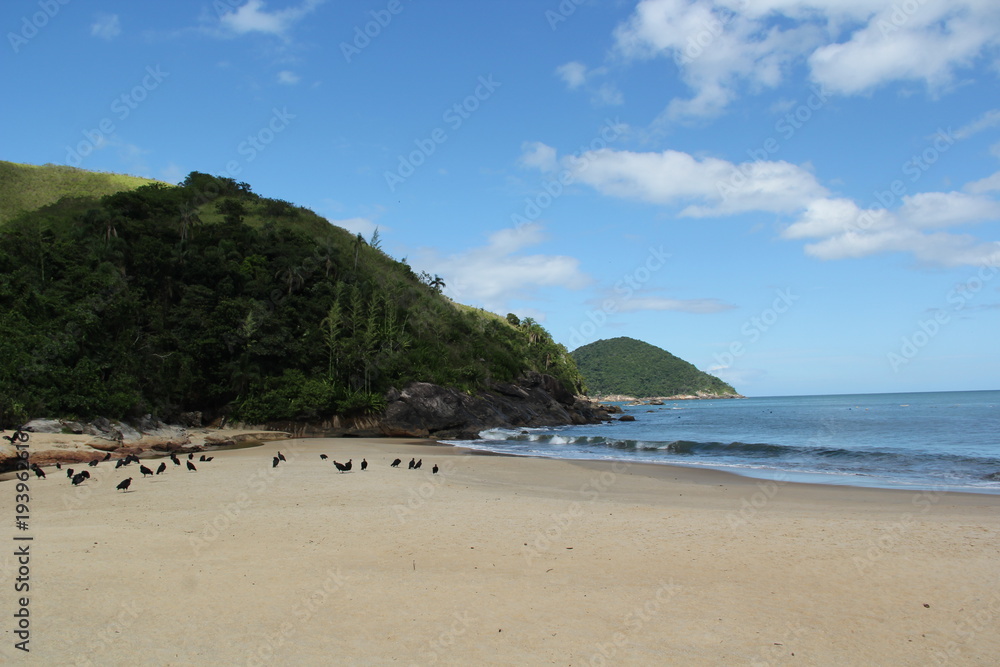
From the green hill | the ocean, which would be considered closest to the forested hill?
the green hill

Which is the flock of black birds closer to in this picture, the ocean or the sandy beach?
the sandy beach

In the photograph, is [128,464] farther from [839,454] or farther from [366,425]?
[839,454]

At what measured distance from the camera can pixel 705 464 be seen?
25.6 meters

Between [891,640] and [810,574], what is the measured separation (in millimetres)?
2182

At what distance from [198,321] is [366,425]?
14537 mm

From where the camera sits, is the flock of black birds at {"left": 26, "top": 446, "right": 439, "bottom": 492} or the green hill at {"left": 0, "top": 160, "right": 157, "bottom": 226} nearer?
the flock of black birds at {"left": 26, "top": 446, "right": 439, "bottom": 492}

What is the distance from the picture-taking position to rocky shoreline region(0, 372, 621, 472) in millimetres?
23120

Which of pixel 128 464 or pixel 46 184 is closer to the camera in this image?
pixel 128 464

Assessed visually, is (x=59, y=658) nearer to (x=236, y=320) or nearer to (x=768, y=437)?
(x=236, y=320)

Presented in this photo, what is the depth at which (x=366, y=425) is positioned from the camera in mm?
42625

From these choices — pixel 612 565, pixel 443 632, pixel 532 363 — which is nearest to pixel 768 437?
pixel 532 363

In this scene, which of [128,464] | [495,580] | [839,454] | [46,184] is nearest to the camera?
[495,580]

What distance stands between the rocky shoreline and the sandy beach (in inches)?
421

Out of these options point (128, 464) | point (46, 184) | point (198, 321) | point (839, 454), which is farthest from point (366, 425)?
point (46, 184)
